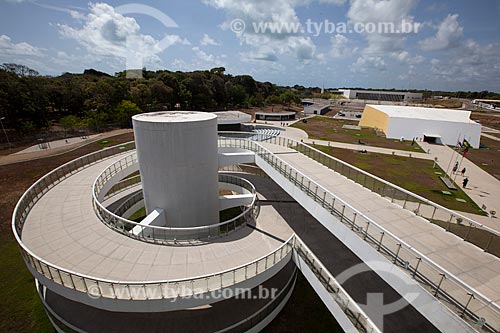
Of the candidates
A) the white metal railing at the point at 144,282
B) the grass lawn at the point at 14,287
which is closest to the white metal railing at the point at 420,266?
the white metal railing at the point at 144,282

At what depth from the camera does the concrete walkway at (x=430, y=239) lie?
780cm

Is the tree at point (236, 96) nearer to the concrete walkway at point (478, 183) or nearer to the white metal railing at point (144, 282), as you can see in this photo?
the concrete walkway at point (478, 183)

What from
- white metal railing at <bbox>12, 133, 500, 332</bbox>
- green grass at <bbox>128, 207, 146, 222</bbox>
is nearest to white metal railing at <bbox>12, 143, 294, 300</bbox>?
white metal railing at <bbox>12, 133, 500, 332</bbox>

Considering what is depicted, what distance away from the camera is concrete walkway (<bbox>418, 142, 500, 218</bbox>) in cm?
2488

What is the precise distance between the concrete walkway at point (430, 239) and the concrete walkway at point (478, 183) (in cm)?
1654

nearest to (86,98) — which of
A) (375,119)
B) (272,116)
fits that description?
(272,116)

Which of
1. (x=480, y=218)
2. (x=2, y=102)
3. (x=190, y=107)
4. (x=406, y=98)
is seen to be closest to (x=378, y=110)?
(x=480, y=218)

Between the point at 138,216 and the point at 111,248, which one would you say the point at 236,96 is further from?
the point at 111,248

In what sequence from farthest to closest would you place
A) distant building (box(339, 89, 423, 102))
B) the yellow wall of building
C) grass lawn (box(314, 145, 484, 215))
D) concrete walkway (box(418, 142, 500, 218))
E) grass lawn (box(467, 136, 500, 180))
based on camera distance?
→ distant building (box(339, 89, 423, 102)), the yellow wall of building, grass lawn (box(467, 136, 500, 180)), concrete walkway (box(418, 142, 500, 218)), grass lawn (box(314, 145, 484, 215))

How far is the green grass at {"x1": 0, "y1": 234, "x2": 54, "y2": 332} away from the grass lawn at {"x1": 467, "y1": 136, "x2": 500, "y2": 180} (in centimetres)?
4948

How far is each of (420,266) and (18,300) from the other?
20194 millimetres

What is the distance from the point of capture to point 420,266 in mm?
7609

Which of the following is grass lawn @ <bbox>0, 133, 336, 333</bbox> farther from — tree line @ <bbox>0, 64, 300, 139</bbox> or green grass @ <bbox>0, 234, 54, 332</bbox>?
tree line @ <bbox>0, 64, 300, 139</bbox>

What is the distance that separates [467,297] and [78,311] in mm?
15900
